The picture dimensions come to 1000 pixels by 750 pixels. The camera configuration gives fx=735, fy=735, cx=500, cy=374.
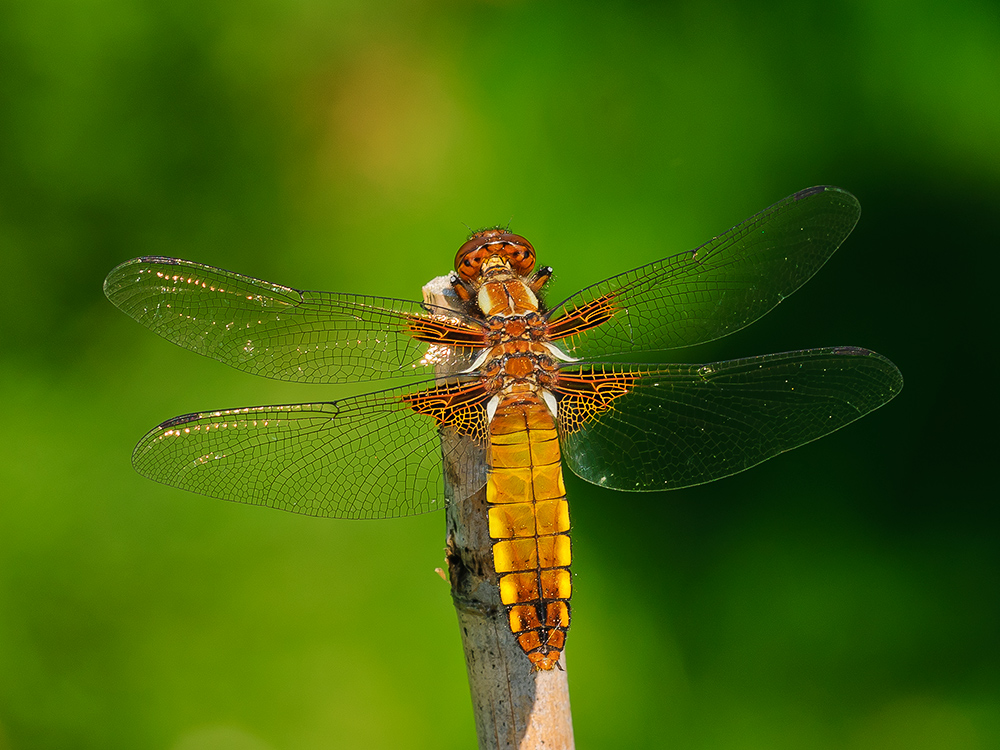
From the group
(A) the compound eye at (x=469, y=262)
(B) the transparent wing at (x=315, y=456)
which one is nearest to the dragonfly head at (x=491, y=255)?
(A) the compound eye at (x=469, y=262)

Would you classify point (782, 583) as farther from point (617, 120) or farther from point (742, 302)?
point (617, 120)

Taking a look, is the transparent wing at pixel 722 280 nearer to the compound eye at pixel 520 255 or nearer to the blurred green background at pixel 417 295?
the compound eye at pixel 520 255

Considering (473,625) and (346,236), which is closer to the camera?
(473,625)

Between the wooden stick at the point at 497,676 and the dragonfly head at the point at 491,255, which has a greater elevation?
the dragonfly head at the point at 491,255

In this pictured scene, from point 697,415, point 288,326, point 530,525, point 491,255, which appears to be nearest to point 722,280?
point 697,415

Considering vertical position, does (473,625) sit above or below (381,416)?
below

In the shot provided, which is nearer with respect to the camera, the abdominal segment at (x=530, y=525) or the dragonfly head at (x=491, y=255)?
the abdominal segment at (x=530, y=525)

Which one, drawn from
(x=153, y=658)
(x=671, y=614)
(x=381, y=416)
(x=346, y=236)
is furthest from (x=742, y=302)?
(x=153, y=658)

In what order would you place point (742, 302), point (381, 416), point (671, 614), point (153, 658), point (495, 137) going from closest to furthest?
1. point (381, 416)
2. point (742, 302)
3. point (153, 658)
4. point (671, 614)
5. point (495, 137)
